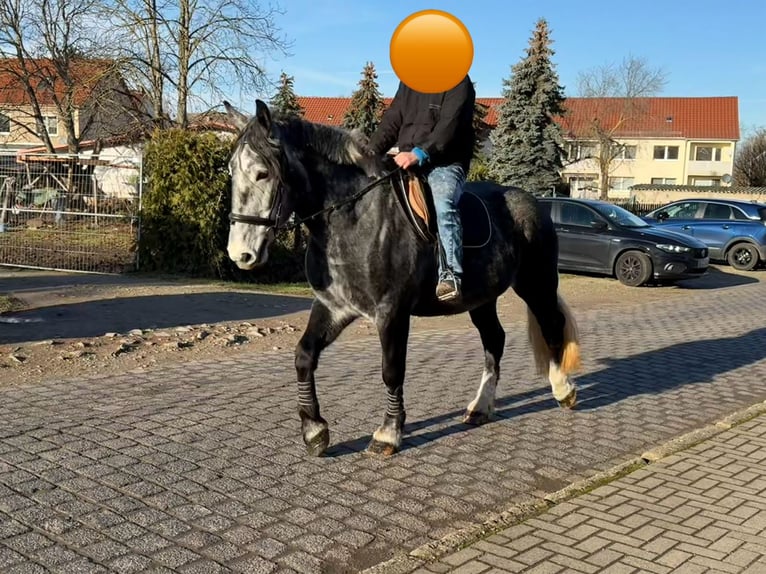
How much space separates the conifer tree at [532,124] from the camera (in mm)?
41719

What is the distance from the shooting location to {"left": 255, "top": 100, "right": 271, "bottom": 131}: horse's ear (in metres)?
4.34

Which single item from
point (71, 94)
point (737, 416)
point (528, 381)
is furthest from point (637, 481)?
point (71, 94)

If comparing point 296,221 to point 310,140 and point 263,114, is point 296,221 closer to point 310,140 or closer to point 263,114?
point 310,140

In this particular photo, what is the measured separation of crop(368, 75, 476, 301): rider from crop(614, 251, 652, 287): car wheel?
13627 mm

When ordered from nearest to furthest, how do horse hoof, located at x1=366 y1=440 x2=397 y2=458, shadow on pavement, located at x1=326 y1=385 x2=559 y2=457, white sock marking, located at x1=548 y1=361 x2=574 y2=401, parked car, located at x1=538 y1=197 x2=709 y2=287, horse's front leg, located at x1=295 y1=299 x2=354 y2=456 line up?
horse's front leg, located at x1=295 y1=299 x2=354 y2=456, horse hoof, located at x1=366 y1=440 x2=397 y2=458, shadow on pavement, located at x1=326 y1=385 x2=559 y2=457, white sock marking, located at x1=548 y1=361 x2=574 y2=401, parked car, located at x1=538 y1=197 x2=709 y2=287

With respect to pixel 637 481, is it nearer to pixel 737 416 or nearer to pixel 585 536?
pixel 585 536

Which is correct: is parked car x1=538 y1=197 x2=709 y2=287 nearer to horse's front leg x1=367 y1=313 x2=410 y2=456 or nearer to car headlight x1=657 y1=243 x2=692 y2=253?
car headlight x1=657 y1=243 x2=692 y2=253

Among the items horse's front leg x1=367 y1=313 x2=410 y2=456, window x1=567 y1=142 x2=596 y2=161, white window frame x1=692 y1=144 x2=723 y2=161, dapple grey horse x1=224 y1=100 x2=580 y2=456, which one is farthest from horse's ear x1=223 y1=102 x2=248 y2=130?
white window frame x1=692 y1=144 x2=723 y2=161

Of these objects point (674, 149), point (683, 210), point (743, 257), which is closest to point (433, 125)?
point (743, 257)

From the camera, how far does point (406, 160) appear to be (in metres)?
5.05

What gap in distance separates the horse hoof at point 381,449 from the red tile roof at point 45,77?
24.5 metres

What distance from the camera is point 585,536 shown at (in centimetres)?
417

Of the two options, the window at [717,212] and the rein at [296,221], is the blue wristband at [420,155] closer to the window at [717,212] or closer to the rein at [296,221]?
the rein at [296,221]

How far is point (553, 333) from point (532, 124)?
120 feet
